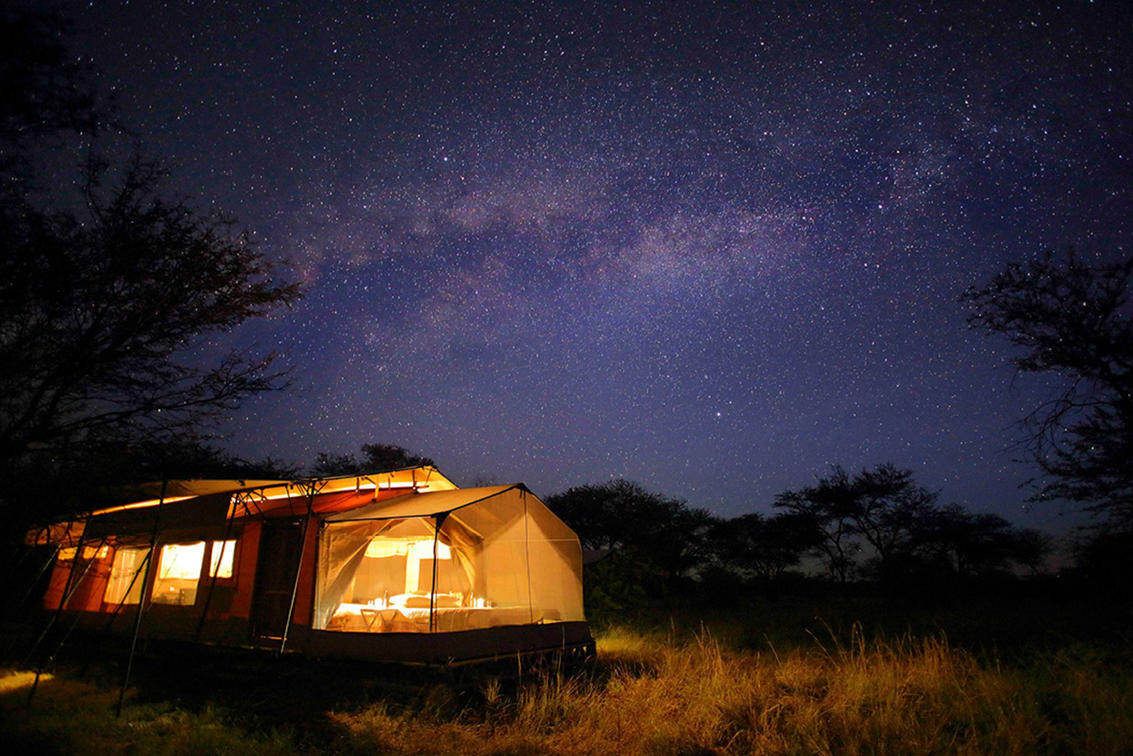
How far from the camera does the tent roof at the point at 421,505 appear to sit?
29.0 ft

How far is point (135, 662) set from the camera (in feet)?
27.0

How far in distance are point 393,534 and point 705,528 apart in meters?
24.2

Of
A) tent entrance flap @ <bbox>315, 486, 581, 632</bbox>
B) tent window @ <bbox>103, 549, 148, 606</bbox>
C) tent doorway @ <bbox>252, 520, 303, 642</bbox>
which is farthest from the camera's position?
tent window @ <bbox>103, 549, 148, 606</bbox>

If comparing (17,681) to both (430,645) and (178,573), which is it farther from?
(430,645)

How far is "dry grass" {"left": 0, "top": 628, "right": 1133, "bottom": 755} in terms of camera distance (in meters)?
4.47

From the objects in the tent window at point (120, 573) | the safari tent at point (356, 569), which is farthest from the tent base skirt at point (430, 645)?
the tent window at point (120, 573)

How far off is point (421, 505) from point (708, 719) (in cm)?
554

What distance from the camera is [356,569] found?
9352 millimetres

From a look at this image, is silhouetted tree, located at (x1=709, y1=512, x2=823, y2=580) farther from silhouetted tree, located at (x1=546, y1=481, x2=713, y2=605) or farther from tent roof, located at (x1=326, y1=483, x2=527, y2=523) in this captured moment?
tent roof, located at (x1=326, y1=483, x2=527, y2=523)

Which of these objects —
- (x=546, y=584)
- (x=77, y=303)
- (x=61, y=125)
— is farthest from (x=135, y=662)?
(x=61, y=125)

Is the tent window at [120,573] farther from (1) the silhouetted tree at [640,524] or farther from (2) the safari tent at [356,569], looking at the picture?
(1) the silhouetted tree at [640,524]

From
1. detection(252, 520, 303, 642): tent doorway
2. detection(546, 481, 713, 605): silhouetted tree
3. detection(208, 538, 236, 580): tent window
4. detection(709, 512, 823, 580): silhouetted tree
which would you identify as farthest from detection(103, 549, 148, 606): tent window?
detection(709, 512, 823, 580): silhouetted tree

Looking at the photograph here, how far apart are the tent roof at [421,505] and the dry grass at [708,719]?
2834 millimetres

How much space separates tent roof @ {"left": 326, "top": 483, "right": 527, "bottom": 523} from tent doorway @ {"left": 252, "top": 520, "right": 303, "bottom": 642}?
3.31 ft
